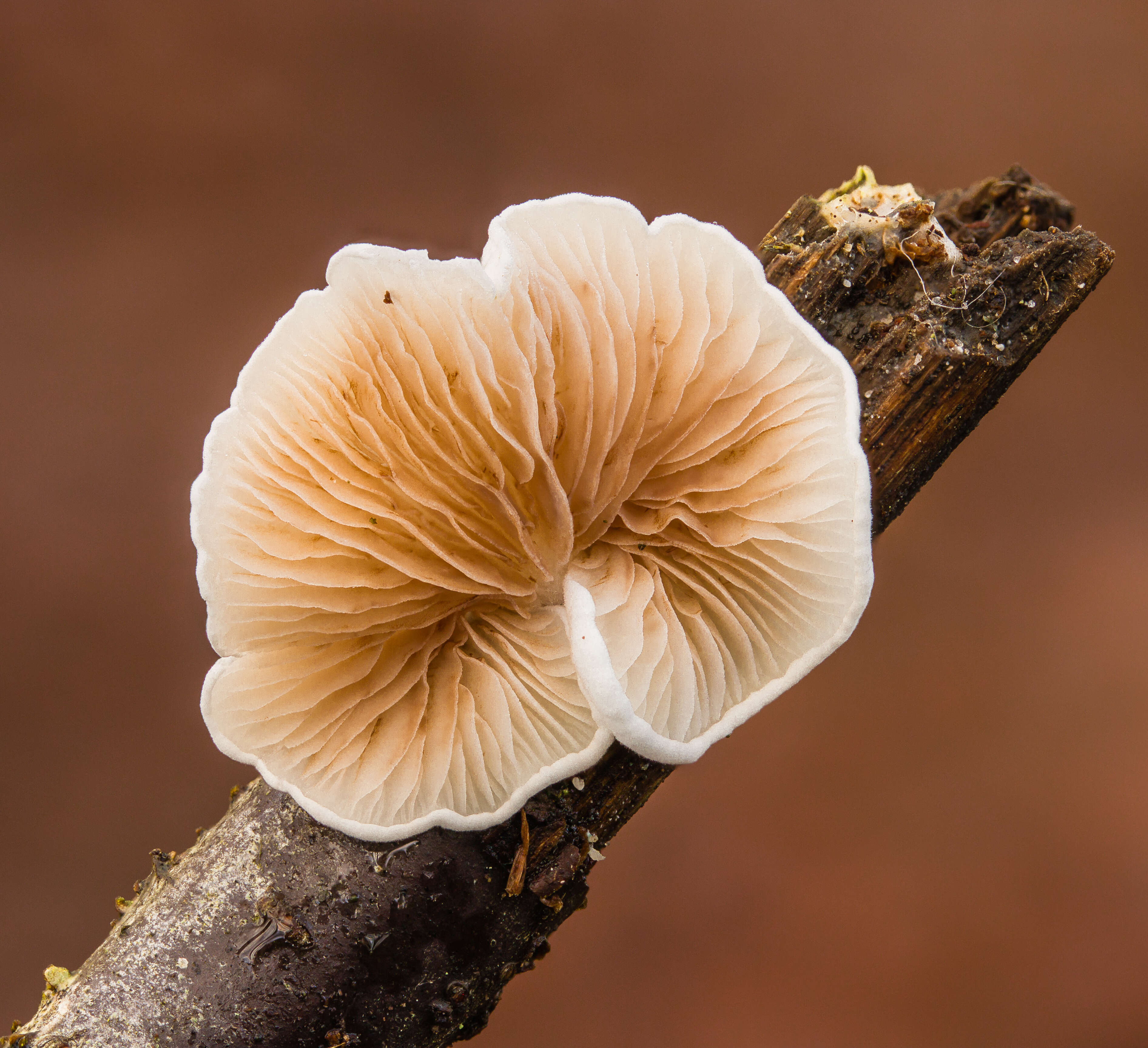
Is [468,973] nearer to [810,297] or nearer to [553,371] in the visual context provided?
[553,371]

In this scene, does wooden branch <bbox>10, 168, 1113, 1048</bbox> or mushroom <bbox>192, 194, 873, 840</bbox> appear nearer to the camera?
mushroom <bbox>192, 194, 873, 840</bbox>

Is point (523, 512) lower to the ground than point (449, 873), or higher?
higher

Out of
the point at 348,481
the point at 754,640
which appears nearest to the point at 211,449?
the point at 348,481

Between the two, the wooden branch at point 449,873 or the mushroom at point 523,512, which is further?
the wooden branch at point 449,873
